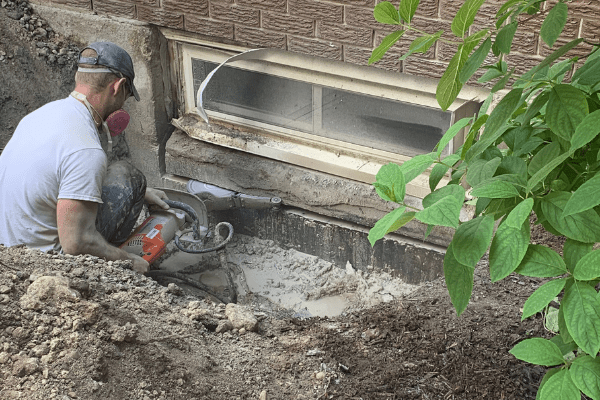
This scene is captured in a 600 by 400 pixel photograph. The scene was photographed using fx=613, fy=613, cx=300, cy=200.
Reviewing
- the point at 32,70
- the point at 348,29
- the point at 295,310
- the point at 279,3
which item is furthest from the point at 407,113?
the point at 32,70

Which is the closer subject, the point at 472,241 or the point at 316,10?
the point at 472,241

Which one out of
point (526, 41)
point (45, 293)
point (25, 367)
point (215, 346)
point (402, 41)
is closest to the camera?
point (25, 367)

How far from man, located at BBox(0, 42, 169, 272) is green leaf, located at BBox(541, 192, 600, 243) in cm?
248

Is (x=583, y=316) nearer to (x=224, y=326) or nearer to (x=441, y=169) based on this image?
(x=441, y=169)

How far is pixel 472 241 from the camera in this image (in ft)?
4.13

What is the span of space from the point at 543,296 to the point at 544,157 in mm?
315

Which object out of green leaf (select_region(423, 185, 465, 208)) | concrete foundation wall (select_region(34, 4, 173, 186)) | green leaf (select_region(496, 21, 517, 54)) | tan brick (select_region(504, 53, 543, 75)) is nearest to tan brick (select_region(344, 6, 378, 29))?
tan brick (select_region(504, 53, 543, 75))

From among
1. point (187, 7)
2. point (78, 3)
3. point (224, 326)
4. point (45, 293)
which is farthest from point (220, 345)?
point (78, 3)

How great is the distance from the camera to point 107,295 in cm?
265

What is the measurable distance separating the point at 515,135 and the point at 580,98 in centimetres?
25

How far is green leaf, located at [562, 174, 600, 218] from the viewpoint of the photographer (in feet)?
3.67

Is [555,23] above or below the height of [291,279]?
above

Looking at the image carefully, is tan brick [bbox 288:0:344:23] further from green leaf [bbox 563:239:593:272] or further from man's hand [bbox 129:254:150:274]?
green leaf [bbox 563:239:593:272]

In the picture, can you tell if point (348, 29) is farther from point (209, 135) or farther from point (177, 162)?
point (177, 162)
